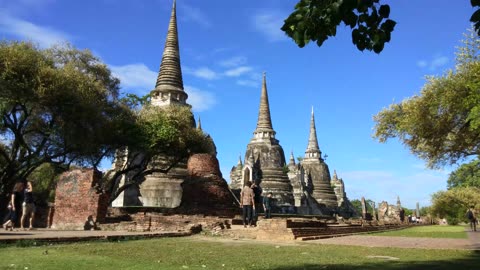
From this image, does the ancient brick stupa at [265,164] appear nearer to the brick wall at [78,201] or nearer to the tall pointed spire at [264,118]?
the tall pointed spire at [264,118]

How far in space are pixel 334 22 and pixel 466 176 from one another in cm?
7590

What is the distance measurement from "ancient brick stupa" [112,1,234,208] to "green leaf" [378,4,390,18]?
17.8 m

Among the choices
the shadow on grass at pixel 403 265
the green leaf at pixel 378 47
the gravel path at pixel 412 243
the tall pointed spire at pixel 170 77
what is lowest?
the shadow on grass at pixel 403 265

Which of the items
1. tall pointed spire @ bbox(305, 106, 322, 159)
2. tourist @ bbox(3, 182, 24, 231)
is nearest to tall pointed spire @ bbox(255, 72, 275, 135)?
tall pointed spire @ bbox(305, 106, 322, 159)

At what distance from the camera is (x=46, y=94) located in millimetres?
18250

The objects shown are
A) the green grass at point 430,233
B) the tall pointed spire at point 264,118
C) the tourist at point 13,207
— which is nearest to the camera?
the tourist at point 13,207

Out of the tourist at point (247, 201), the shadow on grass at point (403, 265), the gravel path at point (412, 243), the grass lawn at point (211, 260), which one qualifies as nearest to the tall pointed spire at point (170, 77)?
the tourist at point (247, 201)

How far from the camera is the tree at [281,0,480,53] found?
12.3ft

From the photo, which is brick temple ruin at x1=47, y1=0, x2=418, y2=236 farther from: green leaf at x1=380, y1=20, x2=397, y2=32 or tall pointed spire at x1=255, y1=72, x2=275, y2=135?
green leaf at x1=380, y1=20, x2=397, y2=32

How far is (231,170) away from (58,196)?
3942 cm

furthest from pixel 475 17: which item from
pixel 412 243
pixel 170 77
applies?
pixel 170 77

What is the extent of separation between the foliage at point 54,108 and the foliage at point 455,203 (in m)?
33.6

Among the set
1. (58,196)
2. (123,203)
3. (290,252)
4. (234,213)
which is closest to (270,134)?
(123,203)

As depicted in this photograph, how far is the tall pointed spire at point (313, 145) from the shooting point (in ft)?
202
